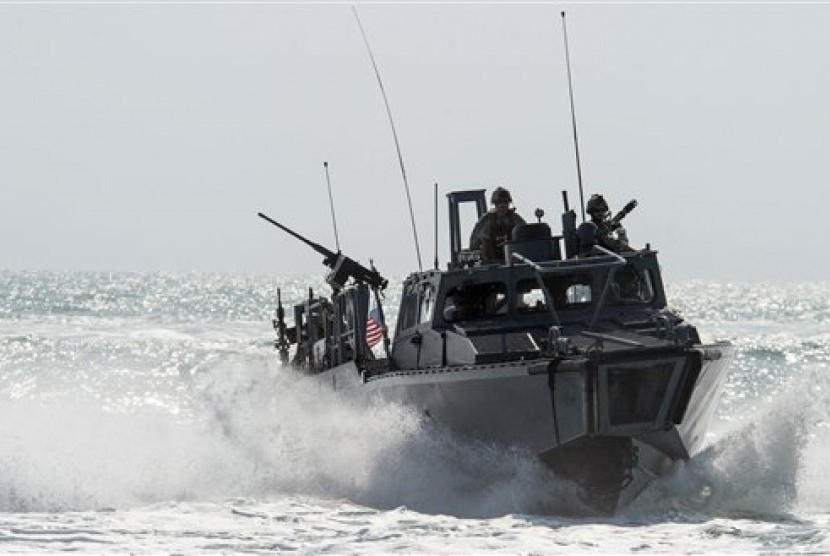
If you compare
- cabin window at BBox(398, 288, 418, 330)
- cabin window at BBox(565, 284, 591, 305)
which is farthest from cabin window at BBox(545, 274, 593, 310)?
cabin window at BBox(398, 288, 418, 330)

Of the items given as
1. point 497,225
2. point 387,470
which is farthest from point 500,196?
point 387,470

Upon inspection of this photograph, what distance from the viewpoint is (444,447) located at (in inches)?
643

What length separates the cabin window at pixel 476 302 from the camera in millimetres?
17234

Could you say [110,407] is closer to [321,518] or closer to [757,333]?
[321,518]

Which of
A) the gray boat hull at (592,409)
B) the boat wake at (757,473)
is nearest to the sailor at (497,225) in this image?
the gray boat hull at (592,409)

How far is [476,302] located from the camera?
17.4 meters

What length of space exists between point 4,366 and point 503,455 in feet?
90.0

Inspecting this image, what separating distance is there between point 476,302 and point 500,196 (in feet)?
5.52

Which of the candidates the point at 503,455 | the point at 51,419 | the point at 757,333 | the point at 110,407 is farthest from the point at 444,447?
the point at 757,333

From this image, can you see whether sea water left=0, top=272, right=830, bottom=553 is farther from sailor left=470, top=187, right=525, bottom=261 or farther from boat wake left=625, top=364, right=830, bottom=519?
sailor left=470, top=187, right=525, bottom=261

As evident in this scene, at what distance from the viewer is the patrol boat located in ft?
50.5

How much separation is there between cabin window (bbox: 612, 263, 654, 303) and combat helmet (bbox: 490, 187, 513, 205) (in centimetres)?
160

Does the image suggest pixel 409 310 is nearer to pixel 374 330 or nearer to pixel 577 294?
pixel 374 330

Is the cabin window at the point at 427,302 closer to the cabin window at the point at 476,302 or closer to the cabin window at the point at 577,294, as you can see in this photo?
the cabin window at the point at 476,302
